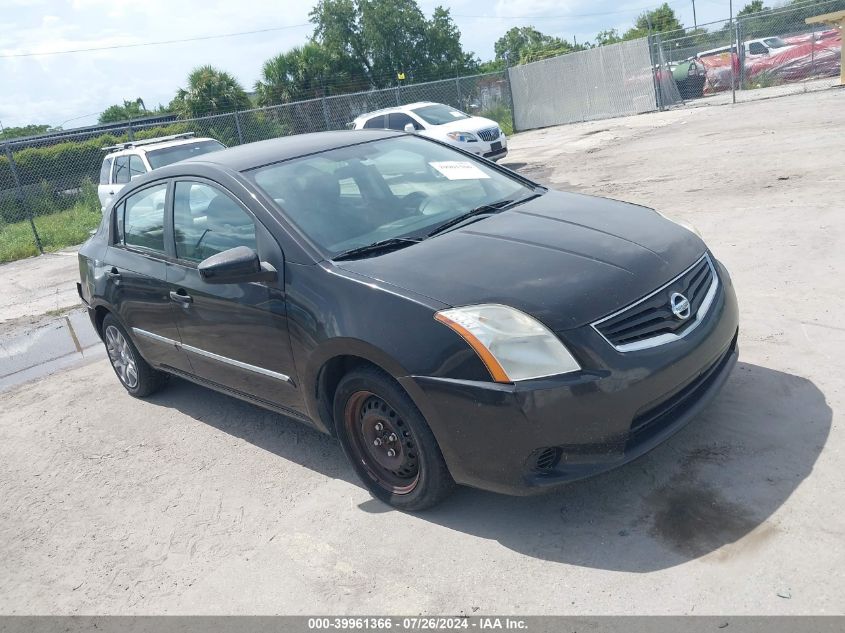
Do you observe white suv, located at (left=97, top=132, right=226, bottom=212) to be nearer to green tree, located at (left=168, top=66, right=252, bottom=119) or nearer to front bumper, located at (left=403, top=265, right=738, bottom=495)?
front bumper, located at (left=403, top=265, right=738, bottom=495)

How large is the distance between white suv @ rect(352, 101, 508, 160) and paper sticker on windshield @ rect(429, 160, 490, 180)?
11097 millimetres

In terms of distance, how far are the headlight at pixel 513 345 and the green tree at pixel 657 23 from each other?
5147cm

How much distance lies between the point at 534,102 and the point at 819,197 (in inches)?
770

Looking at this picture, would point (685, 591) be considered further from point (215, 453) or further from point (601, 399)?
point (215, 453)

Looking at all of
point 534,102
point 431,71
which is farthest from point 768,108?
point 431,71

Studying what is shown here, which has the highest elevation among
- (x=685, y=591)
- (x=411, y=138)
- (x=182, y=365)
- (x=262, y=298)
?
(x=411, y=138)

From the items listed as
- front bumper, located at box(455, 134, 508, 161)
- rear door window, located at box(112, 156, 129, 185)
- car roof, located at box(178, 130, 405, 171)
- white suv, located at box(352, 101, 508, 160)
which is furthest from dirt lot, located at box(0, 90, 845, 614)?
white suv, located at box(352, 101, 508, 160)

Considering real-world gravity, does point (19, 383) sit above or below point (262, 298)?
below

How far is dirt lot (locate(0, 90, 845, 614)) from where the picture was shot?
121 inches

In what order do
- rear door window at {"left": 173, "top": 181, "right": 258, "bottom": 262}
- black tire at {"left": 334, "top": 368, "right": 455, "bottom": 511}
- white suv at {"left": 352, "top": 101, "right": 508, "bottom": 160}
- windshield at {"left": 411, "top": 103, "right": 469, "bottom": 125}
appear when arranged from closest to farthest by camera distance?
black tire at {"left": 334, "top": 368, "right": 455, "bottom": 511} → rear door window at {"left": 173, "top": 181, "right": 258, "bottom": 262} → white suv at {"left": 352, "top": 101, "right": 508, "bottom": 160} → windshield at {"left": 411, "top": 103, "right": 469, "bottom": 125}

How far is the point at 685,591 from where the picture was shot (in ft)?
9.54

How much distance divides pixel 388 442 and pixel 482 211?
1454 mm

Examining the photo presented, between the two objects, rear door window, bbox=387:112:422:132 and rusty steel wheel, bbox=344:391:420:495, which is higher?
rear door window, bbox=387:112:422:132

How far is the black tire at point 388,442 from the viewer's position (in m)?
3.49
